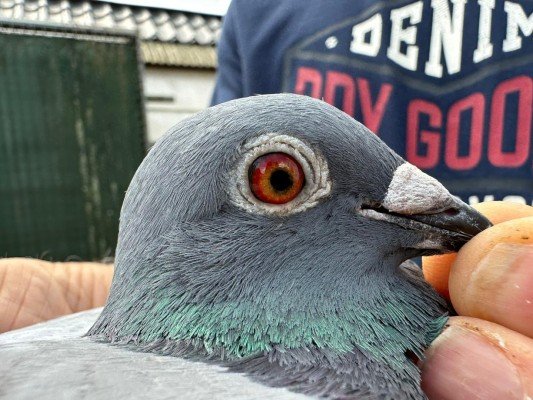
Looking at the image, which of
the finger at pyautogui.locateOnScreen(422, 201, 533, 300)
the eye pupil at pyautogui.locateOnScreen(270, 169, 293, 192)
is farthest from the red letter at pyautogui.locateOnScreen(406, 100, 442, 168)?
the eye pupil at pyautogui.locateOnScreen(270, 169, 293, 192)

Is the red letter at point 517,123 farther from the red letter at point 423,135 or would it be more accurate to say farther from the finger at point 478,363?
the finger at point 478,363

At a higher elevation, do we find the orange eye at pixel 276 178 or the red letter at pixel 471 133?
Result: the red letter at pixel 471 133

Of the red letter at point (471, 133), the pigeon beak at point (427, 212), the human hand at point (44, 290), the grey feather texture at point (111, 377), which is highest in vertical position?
the red letter at point (471, 133)

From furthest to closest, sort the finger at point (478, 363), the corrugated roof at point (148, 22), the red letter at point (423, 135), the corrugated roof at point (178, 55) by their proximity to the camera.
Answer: the corrugated roof at point (178, 55), the corrugated roof at point (148, 22), the red letter at point (423, 135), the finger at point (478, 363)

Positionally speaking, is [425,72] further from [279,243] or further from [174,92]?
[174,92]

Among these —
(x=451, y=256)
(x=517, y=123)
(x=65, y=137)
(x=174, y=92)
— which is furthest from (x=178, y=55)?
(x=451, y=256)

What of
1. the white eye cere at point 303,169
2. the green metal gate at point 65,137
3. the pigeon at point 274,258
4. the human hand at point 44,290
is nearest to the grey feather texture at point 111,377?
the pigeon at point 274,258

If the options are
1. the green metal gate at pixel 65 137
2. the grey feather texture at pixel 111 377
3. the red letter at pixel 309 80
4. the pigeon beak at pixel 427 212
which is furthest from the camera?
the green metal gate at pixel 65 137
